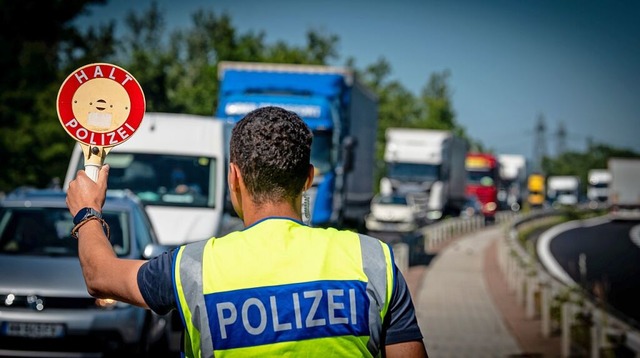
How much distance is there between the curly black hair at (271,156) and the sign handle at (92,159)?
0.41 m

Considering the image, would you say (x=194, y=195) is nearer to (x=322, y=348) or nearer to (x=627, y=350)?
(x=627, y=350)

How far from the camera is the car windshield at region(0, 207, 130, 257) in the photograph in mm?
10328

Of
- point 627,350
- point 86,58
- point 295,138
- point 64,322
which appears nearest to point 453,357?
point 627,350

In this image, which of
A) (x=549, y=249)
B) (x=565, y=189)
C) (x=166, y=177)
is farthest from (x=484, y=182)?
(x=166, y=177)

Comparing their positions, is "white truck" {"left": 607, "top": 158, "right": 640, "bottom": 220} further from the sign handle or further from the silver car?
the sign handle

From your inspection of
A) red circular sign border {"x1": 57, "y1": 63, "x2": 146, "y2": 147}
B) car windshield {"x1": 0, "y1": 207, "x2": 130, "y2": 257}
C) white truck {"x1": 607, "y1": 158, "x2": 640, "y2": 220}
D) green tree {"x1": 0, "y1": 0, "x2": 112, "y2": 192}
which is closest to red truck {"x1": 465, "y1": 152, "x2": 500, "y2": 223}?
white truck {"x1": 607, "y1": 158, "x2": 640, "y2": 220}

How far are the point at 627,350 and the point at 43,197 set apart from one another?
19.0 ft

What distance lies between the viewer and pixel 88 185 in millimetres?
3227

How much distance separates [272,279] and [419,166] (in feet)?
138

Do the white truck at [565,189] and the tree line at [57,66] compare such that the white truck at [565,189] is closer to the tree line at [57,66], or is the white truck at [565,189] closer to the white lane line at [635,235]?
the tree line at [57,66]

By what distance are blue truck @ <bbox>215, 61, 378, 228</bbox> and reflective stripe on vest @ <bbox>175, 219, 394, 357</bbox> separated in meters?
16.7

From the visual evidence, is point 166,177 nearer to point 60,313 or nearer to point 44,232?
point 44,232

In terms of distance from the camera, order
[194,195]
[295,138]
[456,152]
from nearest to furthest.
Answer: [295,138], [194,195], [456,152]

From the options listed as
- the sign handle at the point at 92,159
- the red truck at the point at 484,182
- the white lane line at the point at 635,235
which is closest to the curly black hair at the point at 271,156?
the sign handle at the point at 92,159
